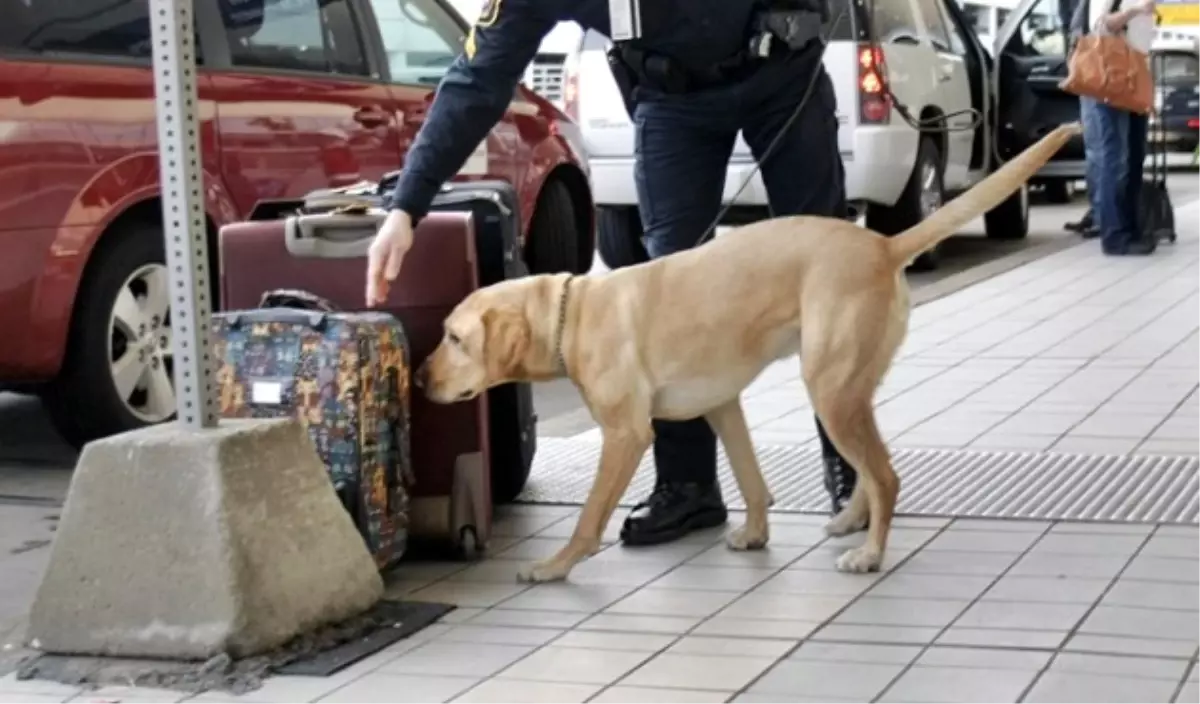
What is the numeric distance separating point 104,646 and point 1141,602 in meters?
2.42

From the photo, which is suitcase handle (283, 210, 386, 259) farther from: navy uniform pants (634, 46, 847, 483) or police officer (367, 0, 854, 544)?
navy uniform pants (634, 46, 847, 483)

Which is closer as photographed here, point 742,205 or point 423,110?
point 423,110

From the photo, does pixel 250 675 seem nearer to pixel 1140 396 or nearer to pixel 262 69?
pixel 262 69

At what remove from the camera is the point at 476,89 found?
527 centimetres

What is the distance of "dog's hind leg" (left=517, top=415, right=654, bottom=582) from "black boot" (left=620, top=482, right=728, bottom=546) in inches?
16.2

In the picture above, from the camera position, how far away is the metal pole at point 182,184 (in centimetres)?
452

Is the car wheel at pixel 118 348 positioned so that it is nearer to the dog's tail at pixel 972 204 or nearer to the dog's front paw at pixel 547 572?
the dog's front paw at pixel 547 572

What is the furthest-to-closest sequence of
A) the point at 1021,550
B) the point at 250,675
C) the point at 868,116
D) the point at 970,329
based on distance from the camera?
1. the point at 868,116
2. the point at 970,329
3. the point at 1021,550
4. the point at 250,675

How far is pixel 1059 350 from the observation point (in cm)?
889

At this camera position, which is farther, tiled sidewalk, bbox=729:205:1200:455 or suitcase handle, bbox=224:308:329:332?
tiled sidewalk, bbox=729:205:1200:455

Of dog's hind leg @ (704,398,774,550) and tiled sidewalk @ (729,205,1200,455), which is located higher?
dog's hind leg @ (704,398,774,550)

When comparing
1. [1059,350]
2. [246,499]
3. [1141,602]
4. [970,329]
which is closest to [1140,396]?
[1059,350]

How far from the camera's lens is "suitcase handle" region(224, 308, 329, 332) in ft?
16.6

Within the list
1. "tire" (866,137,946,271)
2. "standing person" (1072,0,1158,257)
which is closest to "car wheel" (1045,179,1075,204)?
"standing person" (1072,0,1158,257)
